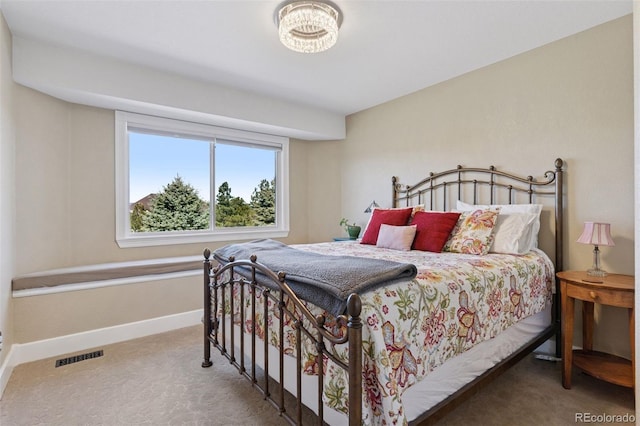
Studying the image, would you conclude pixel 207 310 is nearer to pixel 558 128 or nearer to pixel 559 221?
pixel 559 221

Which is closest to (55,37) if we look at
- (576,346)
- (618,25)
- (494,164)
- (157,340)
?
(157,340)

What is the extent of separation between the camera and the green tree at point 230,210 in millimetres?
3961

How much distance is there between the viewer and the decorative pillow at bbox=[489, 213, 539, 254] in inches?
93.1

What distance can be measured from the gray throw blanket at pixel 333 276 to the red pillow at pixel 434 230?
1160mm

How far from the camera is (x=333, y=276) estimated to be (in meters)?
1.34

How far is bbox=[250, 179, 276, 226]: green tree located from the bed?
175 cm

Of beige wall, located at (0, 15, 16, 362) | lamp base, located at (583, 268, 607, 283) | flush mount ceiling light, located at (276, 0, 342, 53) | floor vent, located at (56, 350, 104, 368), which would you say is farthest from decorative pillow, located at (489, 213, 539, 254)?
beige wall, located at (0, 15, 16, 362)

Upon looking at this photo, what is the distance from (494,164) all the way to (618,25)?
3.96 ft

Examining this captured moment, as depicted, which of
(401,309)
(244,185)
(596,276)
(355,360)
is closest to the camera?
(355,360)

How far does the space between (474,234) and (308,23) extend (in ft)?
6.29

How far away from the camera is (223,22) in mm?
2213

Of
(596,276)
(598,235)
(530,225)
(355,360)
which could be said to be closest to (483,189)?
(530,225)

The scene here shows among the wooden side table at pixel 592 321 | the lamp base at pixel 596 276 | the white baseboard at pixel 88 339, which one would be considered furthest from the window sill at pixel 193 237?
the lamp base at pixel 596 276

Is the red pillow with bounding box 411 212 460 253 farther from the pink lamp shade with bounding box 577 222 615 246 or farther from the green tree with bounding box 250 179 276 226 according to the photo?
the green tree with bounding box 250 179 276 226
